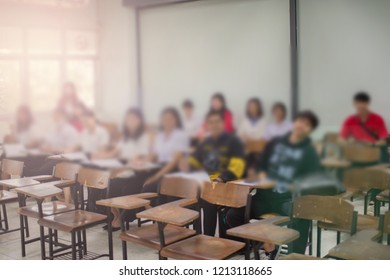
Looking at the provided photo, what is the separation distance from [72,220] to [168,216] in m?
0.77

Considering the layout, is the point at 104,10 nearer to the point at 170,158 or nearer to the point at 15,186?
the point at 170,158

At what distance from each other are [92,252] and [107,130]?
815 mm

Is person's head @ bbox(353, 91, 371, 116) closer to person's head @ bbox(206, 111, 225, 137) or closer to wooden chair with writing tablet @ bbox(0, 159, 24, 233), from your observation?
person's head @ bbox(206, 111, 225, 137)

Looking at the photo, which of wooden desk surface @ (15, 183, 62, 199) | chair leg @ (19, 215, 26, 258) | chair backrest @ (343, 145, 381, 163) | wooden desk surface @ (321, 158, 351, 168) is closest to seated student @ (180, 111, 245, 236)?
wooden desk surface @ (321, 158, 351, 168)

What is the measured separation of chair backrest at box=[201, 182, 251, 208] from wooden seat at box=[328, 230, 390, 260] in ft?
1.96

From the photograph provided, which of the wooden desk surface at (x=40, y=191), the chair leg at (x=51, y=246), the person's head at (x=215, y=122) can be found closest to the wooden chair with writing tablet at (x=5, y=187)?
the wooden desk surface at (x=40, y=191)

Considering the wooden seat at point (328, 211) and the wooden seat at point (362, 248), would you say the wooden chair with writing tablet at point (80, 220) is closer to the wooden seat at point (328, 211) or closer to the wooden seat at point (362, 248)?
the wooden seat at point (328, 211)

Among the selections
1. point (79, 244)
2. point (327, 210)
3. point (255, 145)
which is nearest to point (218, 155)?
point (255, 145)

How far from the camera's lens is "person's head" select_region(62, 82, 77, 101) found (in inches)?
111

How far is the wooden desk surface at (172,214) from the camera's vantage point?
2.61 meters

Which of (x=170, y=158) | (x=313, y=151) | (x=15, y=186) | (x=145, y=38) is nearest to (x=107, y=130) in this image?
(x=170, y=158)

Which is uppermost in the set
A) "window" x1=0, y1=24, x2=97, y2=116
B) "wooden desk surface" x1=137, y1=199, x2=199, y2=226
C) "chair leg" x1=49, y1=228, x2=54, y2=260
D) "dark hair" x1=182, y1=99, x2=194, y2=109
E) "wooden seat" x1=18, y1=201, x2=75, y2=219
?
"window" x1=0, y1=24, x2=97, y2=116

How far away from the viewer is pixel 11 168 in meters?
3.10
